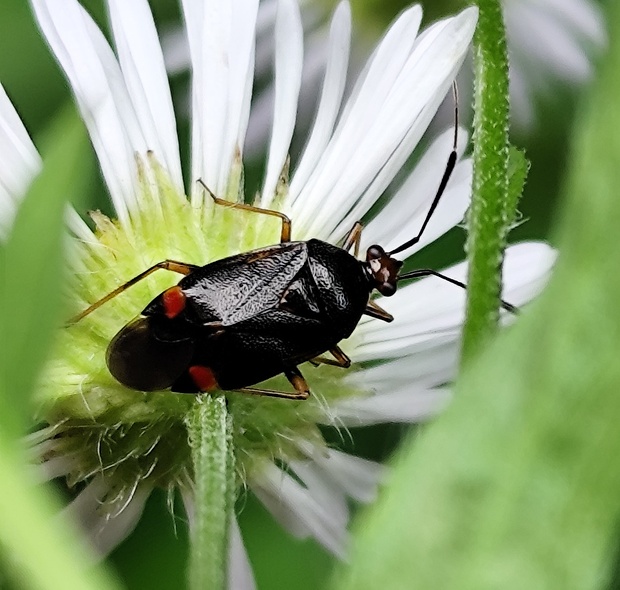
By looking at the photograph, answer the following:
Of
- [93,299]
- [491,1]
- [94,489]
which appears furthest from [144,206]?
[491,1]

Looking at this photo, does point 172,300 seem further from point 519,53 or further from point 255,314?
point 519,53

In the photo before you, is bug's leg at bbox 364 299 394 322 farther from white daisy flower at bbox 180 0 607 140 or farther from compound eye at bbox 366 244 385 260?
white daisy flower at bbox 180 0 607 140

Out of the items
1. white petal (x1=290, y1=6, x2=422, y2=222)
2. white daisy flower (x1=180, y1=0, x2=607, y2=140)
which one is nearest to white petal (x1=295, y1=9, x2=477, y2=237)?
white petal (x1=290, y1=6, x2=422, y2=222)

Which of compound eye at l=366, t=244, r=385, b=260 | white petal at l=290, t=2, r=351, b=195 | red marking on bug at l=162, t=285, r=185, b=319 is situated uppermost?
white petal at l=290, t=2, r=351, b=195

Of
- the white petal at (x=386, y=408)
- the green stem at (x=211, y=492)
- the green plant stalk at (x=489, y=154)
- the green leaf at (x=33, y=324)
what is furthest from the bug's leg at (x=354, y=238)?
the green leaf at (x=33, y=324)

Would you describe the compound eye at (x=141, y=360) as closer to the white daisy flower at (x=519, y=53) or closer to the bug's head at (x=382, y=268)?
the bug's head at (x=382, y=268)

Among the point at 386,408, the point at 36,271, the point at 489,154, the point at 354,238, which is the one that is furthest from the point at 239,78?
the point at 36,271
